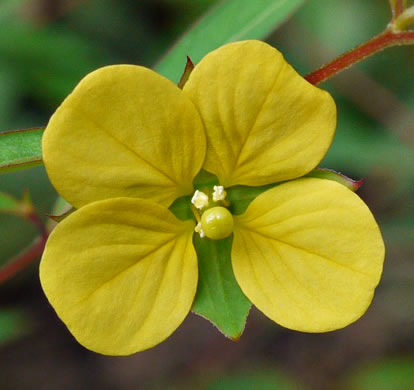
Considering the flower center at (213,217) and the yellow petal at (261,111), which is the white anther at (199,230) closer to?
the flower center at (213,217)

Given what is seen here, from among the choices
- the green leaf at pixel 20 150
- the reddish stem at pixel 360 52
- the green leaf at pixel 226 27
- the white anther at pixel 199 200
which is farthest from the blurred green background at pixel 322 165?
the white anther at pixel 199 200

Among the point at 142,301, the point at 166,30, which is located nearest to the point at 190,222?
the point at 142,301

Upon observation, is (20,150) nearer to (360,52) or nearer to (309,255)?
(309,255)

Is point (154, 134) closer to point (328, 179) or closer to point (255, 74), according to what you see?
point (255, 74)

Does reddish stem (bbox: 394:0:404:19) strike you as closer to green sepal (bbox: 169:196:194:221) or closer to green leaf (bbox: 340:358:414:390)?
green sepal (bbox: 169:196:194:221)

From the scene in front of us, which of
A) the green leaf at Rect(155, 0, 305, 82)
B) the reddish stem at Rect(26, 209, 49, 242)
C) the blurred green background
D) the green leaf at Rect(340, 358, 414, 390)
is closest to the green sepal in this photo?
the green leaf at Rect(155, 0, 305, 82)

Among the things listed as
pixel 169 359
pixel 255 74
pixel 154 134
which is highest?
pixel 255 74

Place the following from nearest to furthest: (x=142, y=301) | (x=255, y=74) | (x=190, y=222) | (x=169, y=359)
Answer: (x=255, y=74), (x=142, y=301), (x=190, y=222), (x=169, y=359)
